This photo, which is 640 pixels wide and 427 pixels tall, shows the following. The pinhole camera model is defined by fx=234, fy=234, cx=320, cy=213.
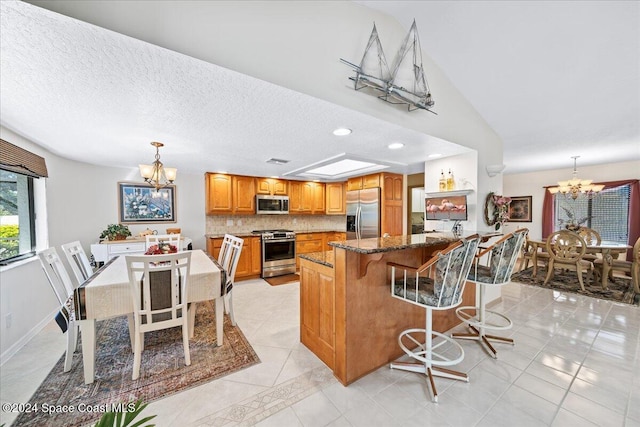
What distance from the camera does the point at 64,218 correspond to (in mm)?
3490

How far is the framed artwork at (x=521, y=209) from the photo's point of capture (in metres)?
6.51

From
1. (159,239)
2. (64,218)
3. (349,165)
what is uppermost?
(349,165)

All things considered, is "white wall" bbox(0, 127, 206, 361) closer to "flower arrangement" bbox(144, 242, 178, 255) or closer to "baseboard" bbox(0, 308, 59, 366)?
"baseboard" bbox(0, 308, 59, 366)

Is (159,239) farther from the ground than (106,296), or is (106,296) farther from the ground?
(159,239)

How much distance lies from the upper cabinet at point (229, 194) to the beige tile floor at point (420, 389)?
276 cm

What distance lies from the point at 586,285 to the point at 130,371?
6.89 meters

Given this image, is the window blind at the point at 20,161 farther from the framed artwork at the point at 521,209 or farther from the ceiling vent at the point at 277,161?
the framed artwork at the point at 521,209

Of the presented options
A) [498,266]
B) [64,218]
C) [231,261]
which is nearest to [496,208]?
[498,266]

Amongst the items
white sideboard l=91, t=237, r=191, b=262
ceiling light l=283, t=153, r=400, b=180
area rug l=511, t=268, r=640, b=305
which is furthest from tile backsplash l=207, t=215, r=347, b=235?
area rug l=511, t=268, r=640, b=305

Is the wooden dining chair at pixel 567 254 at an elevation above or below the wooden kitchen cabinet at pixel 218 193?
below

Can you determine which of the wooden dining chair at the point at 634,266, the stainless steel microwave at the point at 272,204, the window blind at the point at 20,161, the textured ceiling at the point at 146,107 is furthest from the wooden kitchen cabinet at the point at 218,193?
the wooden dining chair at the point at 634,266

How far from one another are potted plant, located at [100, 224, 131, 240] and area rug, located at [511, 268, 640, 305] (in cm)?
716

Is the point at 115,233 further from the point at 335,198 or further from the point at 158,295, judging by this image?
the point at 335,198

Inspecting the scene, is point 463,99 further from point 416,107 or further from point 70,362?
point 70,362
